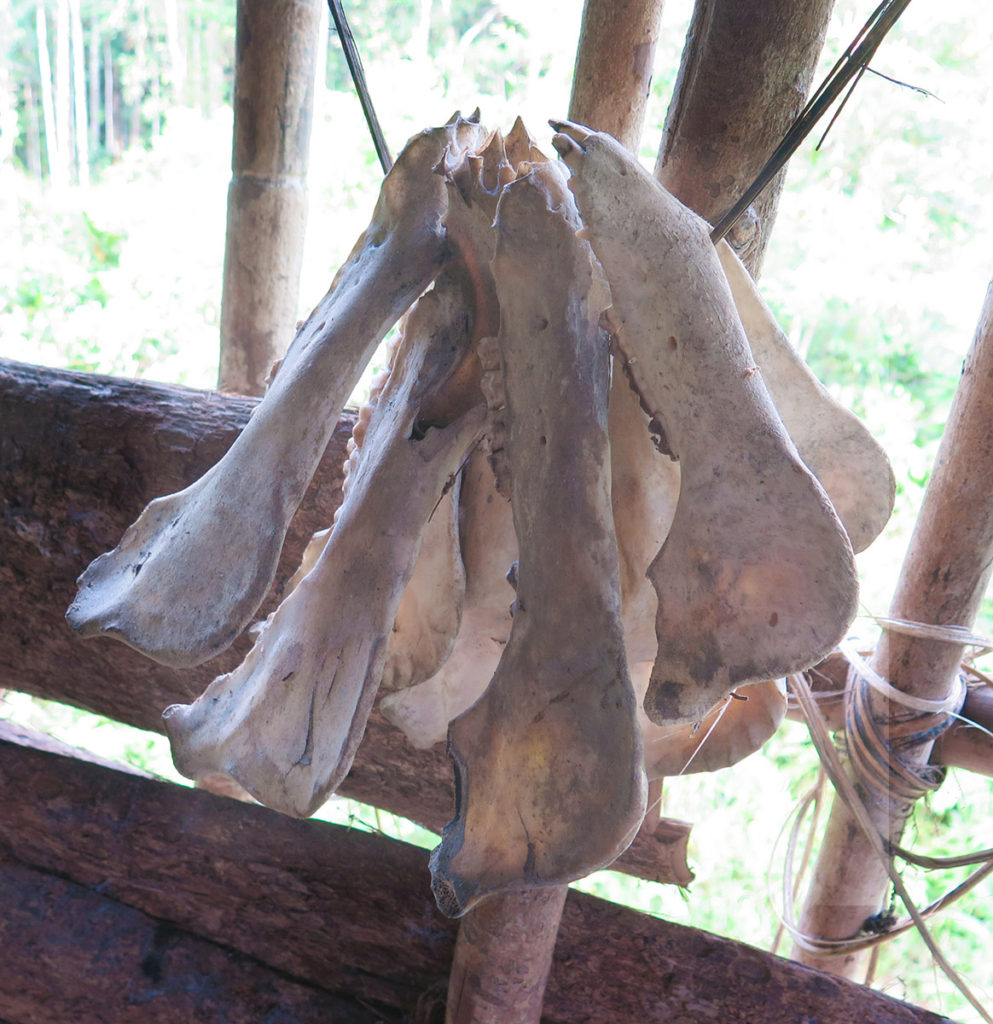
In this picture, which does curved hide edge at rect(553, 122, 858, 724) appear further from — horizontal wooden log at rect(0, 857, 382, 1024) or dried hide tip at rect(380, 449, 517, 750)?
horizontal wooden log at rect(0, 857, 382, 1024)

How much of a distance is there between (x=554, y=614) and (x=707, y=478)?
89 millimetres

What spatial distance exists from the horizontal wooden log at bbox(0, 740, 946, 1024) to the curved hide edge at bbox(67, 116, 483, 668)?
48 centimetres

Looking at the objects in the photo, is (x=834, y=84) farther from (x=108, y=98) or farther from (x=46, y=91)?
(x=108, y=98)

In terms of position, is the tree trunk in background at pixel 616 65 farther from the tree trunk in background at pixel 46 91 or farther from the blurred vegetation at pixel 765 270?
the tree trunk in background at pixel 46 91

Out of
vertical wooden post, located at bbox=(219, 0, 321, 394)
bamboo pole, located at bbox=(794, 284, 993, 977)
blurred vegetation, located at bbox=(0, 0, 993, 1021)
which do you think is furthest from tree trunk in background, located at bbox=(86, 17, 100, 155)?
bamboo pole, located at bbox=(794, 284, 993, 977)

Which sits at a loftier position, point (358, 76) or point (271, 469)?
point (358, 76)

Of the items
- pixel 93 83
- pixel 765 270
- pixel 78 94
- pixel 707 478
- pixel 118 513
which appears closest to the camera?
pixel 707 478

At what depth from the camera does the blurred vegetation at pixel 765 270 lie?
88.4 inches

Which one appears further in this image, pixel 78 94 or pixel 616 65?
pixel 78 94

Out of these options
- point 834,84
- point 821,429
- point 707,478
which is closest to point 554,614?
point 707,478

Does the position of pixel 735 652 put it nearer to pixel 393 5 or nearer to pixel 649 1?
pixel 649 1

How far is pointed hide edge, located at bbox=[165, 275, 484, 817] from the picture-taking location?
0.44 metres

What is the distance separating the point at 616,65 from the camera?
0.80m

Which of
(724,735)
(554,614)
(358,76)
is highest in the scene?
(358,76)
